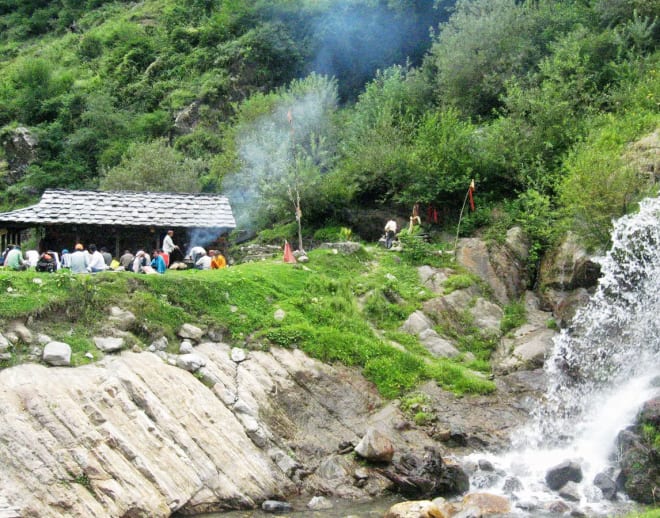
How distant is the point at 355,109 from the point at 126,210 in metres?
22.7

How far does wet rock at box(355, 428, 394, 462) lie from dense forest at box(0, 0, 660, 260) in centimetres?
1178

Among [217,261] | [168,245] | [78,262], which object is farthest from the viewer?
[168,245]

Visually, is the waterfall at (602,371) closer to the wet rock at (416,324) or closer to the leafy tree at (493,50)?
the wet rock at (416,324)

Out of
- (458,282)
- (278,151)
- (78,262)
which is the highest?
(278,151)

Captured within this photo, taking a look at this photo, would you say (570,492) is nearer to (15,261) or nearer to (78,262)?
(78,262)

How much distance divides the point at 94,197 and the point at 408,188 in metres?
14.1

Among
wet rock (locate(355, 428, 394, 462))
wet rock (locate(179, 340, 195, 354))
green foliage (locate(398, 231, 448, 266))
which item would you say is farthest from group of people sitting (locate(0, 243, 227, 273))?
wet rock (locate(355, 428, 394, 462))

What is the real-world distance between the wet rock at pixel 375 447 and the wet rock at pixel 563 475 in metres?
4.00

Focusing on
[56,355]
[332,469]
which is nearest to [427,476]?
[332,469]

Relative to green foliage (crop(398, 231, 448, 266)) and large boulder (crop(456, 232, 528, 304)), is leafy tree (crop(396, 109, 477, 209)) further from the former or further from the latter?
large boulder (crop(456, 232, 528, 304))

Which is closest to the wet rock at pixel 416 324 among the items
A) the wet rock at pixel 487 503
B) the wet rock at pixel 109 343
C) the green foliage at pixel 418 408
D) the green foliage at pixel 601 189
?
the green foliage at pixel 418 408

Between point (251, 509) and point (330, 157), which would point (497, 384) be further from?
point (330, 157)

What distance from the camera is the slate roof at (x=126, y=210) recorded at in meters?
29.8

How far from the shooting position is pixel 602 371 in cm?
2314
